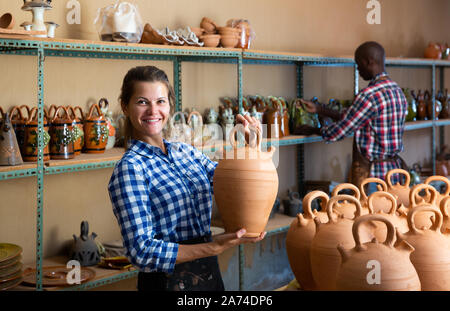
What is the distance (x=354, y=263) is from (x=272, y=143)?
7.03 ft

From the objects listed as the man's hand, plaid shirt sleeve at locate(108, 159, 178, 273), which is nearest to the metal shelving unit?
the man's hand

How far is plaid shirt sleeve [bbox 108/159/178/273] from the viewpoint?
1597mm

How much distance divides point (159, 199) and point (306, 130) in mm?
2378

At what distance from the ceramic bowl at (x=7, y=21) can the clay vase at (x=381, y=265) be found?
67.5 inches

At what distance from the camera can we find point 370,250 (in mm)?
1522

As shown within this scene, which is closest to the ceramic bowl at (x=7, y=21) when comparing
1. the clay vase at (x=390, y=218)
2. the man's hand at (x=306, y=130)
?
the clay vase at (x=390, y=218)

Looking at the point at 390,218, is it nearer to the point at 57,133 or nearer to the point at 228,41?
the point at 57,133

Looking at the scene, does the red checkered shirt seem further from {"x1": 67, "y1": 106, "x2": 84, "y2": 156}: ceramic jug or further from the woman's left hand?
the woman's left hand

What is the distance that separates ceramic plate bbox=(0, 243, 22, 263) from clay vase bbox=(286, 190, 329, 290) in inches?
49.7

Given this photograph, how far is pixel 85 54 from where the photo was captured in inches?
122

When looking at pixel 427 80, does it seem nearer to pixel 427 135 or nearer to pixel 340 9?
pixel 427 135

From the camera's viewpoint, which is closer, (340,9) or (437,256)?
(437,256)

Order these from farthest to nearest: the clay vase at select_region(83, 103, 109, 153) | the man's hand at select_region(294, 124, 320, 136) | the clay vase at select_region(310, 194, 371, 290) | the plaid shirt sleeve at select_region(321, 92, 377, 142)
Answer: the man's hand at select_region(294, 124, 320, 136) → the plaid shirt sleeve at select_region(321, 92, 377, 142) → the clay vase at select_region(83, 103, 109, 153) → the clay vase at select_region(310, 194, 371, 290)

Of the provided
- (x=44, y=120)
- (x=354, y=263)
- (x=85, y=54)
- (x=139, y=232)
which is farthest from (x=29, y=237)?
(x=354, y=263)
